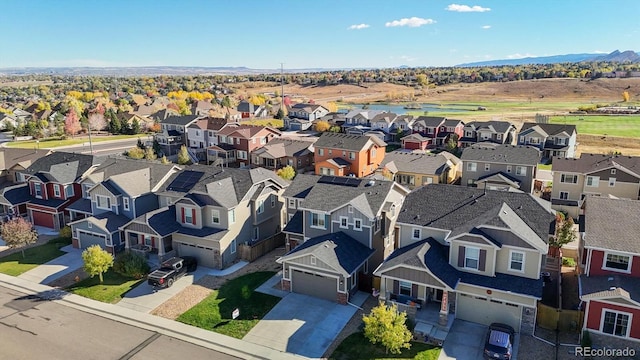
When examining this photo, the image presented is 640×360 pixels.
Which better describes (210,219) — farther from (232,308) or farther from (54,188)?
(54,188)

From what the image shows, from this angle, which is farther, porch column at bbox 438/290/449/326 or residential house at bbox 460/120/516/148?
residential house at bbox 460/120/516/148

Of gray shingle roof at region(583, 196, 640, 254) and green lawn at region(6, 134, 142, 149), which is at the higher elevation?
gray shingle roof at region(583, 196, 640, 254)

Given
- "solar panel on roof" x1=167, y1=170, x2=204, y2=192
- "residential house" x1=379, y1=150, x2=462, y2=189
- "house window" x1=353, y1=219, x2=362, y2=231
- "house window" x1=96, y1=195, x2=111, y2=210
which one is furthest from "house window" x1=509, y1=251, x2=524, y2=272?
"house window" x1=96, y1=195, x2=111, y2=210

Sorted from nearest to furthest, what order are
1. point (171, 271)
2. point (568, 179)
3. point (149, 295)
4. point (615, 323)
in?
point (615, 323) → point (149, 295) → point (171, 271) → point (568, 179)

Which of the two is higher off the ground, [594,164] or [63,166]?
[63,166]

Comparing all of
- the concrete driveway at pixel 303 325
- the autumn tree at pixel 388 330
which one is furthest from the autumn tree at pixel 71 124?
the autumn tree at pixel 388 330

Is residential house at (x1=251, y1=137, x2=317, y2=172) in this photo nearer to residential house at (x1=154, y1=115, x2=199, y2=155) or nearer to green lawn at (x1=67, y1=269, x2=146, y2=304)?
residential house at (x1=154, y1=115, x2=199, y2=155)

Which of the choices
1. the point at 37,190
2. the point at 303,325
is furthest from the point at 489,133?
the point at 37,190

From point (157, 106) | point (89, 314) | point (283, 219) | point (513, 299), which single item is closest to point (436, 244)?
point (513, 299)
